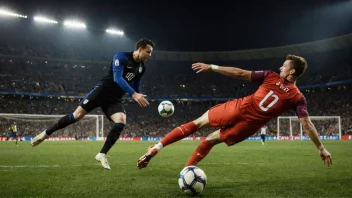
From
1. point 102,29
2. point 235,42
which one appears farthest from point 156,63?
point 235,42

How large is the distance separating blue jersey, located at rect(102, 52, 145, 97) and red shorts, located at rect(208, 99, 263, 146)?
7.05 feet

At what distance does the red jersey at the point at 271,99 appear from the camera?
5539 millimetres

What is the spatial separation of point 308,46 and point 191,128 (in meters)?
52.6

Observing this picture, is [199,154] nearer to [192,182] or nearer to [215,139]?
[215,139]

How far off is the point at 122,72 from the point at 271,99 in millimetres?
3179

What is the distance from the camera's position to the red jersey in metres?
5.54

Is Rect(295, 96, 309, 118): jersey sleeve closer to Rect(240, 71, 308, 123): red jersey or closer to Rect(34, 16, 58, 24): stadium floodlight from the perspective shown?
Rect(240, 71, 308, 123): red jersey

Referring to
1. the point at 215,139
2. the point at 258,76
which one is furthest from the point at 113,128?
the point at 258,76

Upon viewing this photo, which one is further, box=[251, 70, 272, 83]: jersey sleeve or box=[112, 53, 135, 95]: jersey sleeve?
box=[112, 53, 135, 95]: jersey sleeve

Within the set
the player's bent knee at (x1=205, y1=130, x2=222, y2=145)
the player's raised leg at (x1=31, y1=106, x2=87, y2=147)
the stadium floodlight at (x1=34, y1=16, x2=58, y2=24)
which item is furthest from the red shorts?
the stadium floodlight at (x1=34, y1=16, x2=58, y2=24)

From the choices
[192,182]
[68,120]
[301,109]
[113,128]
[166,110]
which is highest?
[166,110]

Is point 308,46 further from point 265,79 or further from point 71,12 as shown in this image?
point 265,79

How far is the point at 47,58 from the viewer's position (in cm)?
5225

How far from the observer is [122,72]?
707 centimetres
